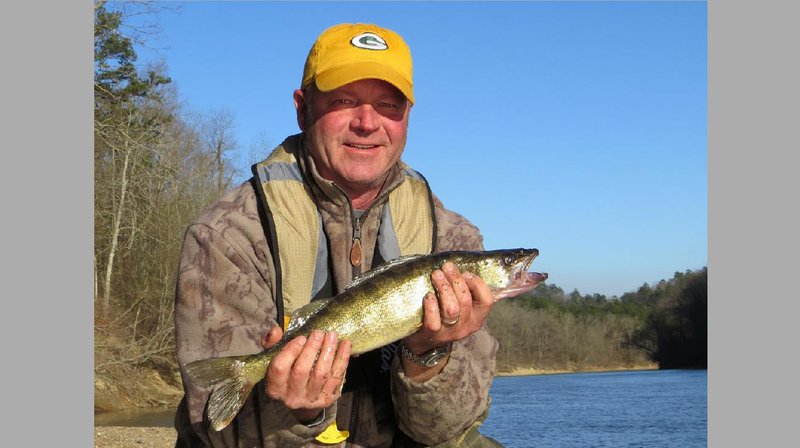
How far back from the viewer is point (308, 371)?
3.51 m

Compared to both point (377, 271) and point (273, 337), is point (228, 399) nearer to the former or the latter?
point (273, 337)

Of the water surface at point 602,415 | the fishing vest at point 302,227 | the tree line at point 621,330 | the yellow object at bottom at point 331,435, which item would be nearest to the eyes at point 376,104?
the fishing vest at point 302,227

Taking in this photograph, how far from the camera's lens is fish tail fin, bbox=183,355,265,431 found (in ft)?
11.8

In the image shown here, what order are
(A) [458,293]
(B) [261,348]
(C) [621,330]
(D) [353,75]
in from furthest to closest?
(C) [621,330]
(D) [353,75]
(B) [261,348]
(A) [458,293]

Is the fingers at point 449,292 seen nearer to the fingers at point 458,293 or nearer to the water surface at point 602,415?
the fingers at point 458,293

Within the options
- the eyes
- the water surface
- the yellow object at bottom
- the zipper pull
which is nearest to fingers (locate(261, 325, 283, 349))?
the yellow object at bottom

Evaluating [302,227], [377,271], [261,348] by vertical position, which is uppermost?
[302,227]

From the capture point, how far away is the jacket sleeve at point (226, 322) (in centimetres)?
381

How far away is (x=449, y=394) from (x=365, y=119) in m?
1.34

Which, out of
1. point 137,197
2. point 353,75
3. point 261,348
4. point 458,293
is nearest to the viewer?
point 458,293

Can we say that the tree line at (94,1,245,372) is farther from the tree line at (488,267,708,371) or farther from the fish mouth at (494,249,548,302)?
the tree line at (488,267,708,371)

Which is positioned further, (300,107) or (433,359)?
(300,107)

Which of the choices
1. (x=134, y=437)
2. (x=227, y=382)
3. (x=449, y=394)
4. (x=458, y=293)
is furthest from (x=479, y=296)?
(x=134, y=437)

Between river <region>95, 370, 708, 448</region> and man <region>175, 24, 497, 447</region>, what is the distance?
23.1 m
